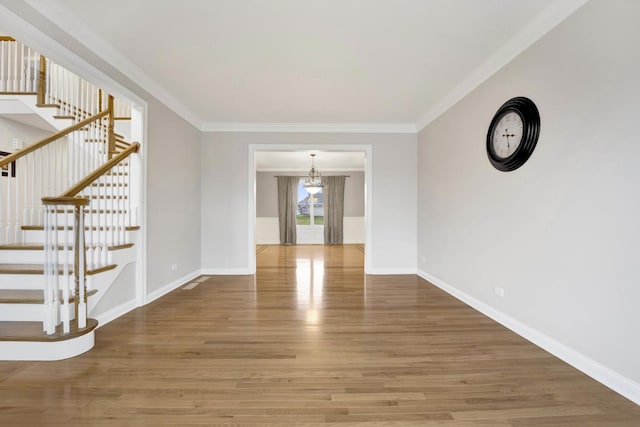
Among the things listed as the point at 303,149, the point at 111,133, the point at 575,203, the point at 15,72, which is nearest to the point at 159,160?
the point at 111,133

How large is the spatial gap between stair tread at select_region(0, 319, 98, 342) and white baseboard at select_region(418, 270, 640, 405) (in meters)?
3.70

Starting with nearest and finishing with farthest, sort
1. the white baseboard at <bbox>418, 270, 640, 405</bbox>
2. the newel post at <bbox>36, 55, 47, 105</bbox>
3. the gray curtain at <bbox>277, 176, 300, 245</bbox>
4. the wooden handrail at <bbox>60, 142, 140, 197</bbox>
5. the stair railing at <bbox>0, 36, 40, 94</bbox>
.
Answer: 1. the white baseboard at <bbox>418, 270, 640, 405</bbox>
2. the wooden handrail at <bbox>60, 142, 140, 197</bbox>
3. the newel post at <bbox>36, 55, 47, 105</bbox>
4. the stair railing at <bbox>0, 36, 40, 94</bbox>
5. the gray curtain at <bbox>277, 176, 300, 245</bbox>

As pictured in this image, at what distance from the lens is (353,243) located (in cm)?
1027

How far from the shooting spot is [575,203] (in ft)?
6.83

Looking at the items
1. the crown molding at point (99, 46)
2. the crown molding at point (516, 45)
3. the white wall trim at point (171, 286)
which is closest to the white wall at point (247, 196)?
the white wall trim at point (171, 286)

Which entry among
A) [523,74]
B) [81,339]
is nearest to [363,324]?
[81,339]

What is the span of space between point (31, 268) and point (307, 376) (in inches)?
106

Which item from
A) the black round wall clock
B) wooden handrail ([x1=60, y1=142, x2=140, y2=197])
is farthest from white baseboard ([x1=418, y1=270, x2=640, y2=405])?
wooden handrail ([x1=60, y1=142, x2=140, y2=197])

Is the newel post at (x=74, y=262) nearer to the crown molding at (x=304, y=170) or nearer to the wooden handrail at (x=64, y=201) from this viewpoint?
the wooden handrail at (x=64, y=201)

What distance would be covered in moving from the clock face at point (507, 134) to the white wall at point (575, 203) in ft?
0.65

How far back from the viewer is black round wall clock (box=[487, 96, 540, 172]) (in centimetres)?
246

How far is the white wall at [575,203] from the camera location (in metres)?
1.75

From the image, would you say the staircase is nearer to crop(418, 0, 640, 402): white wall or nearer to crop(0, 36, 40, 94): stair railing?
crop(0, 36, 40, 94): stair railing

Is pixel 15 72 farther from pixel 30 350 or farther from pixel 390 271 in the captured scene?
pixel 390 271
